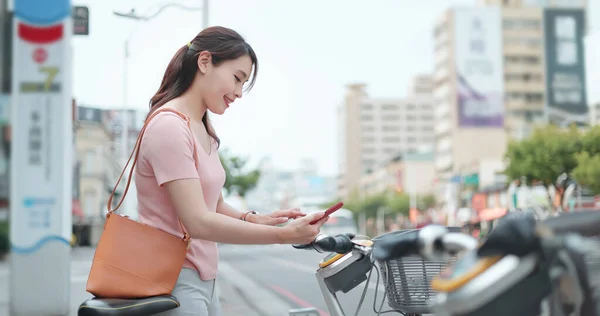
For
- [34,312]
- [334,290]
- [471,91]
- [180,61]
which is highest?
[471,91]

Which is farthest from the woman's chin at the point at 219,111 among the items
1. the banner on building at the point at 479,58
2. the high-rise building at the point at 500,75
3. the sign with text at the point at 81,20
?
the banner on building at the point at 479,58

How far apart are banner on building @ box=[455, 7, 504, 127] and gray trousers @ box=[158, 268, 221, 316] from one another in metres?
106

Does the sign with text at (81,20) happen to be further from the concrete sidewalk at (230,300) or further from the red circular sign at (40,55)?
the concrete sidewalk at (230,300)

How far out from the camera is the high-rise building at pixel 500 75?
10594 centimetres

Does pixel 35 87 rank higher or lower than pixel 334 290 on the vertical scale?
higher

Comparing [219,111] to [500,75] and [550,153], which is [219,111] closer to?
[550,153]

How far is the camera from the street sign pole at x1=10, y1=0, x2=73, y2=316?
8766 mm

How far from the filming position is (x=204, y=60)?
7.96 ft

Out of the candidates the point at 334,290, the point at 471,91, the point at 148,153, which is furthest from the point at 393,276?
the point at 471,91

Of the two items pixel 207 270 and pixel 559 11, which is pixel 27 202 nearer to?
pixel 207 270

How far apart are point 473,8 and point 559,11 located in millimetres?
10373

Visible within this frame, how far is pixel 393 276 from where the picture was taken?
9.30ft

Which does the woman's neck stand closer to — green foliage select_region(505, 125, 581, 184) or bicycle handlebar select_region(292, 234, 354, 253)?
bicycle handlebar select_region(292, 234, 354, 253)

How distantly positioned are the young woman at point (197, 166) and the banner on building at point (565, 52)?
10770 centimetres
